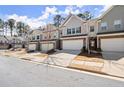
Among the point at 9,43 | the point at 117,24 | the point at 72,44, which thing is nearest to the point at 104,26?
Answer: the point at 117,24

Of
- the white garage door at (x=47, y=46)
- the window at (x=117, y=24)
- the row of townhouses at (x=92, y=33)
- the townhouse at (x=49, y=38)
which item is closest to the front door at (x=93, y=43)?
the row of townhouses at (x=92, y=33)

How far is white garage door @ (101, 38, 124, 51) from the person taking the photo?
89.6 ft

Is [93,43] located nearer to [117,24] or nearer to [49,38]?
[117,24]

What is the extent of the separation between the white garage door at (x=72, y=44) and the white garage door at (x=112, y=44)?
5.65 m

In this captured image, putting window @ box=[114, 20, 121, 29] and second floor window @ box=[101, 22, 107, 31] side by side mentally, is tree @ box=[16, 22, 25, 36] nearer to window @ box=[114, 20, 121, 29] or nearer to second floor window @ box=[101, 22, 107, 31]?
second floor window @ box=[101, 22, 107, 31]

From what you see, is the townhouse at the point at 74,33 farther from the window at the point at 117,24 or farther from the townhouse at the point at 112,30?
the window at the point at 117,24

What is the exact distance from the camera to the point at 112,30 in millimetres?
29438

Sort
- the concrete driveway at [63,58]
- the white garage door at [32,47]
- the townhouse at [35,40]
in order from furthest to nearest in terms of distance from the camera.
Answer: the white garage door at [32,47], the townhouse at [35,40], the concrete driveway at [63,58]

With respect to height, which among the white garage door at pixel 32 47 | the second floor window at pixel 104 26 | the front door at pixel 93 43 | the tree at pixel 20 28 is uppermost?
the tree at pixel 20 28

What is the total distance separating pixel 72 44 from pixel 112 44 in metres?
9.66

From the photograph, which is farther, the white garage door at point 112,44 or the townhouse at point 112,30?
the townhouse at point 112,30

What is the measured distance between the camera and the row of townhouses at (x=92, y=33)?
92.6 feet

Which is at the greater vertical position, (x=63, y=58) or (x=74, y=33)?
(x=74, y=33)
